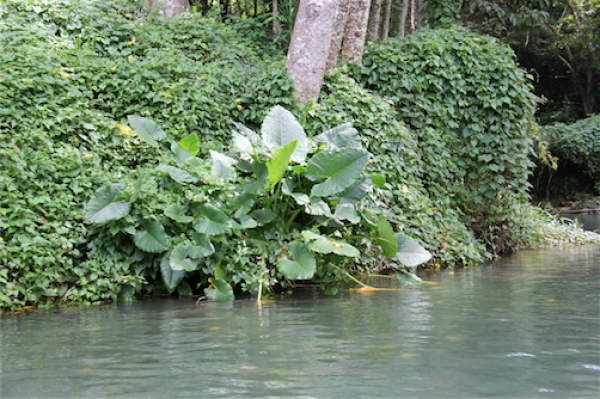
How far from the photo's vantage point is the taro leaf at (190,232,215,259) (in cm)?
626

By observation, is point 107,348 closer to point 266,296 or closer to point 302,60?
point 266,296

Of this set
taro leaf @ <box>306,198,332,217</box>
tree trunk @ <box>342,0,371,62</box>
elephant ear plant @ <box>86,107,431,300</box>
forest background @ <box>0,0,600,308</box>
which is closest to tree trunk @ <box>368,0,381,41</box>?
forest background @ <box>0,0,600,308</box>

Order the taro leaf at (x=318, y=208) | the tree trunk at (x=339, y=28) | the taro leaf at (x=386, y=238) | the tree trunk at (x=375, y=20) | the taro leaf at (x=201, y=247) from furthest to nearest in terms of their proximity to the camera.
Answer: the tree trunk at (x=375, y=20), the tree trunk at (x=339, y=28), the taro leaf at (x=386, y=238), the taro leaf at (x=318, y=208), the taro leaf at (x=201, y=247)

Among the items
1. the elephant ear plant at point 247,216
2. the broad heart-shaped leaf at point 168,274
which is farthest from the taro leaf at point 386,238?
the broad heart-shaped leaf at point 168,274

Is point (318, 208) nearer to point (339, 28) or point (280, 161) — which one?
point (280, 161)

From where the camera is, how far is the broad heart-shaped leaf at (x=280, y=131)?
270 inches

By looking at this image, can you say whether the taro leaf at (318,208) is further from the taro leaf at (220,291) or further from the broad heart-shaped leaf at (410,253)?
the taro leaf at (220,291)

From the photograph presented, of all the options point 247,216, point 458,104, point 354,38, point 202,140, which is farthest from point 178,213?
point 458,104

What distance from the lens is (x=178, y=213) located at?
6.53m

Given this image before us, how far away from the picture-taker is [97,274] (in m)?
6.27

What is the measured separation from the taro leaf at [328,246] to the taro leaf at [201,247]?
34.1 inches

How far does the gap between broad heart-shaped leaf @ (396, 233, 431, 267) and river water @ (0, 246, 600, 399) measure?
330 millimetres

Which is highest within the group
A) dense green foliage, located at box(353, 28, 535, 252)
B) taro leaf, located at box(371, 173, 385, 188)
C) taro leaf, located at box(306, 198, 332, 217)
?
dense green foliage, located at box(353, 28, 535, 252)

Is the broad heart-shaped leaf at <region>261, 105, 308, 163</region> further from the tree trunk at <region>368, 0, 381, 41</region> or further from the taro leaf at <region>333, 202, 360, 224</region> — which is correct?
the tree trunk at <region>368, 0, 381, 41</region>
